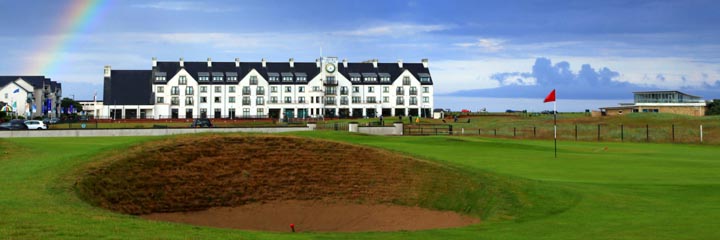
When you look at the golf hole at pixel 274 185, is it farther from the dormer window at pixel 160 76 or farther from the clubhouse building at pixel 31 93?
the clubhouse building at pixel 31 93

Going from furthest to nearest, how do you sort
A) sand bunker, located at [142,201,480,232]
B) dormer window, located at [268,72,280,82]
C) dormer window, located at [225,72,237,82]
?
dormer window, located at [268,72,280,82] → dormer window, located at [225,72,237,82] → sand bunker, located at [142,201,480,232]

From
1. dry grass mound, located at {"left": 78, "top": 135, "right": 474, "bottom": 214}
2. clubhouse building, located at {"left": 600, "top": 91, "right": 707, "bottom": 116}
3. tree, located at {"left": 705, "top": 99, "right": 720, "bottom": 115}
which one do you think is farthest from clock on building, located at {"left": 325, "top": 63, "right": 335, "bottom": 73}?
dry grass mound, located at {"left": 78, "top": 135, "right": 474, "bottom": 214}

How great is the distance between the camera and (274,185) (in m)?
24.0

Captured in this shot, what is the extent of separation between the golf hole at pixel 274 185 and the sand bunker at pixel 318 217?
33 mm

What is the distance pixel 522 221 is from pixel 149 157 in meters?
→ 12.5

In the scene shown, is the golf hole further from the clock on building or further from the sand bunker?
the clock on building

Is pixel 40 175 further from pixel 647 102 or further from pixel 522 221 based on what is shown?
pixel 647 102

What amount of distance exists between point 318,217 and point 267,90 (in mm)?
124841

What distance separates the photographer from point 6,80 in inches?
6447

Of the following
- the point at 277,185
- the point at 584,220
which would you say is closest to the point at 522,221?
the point at 584,220

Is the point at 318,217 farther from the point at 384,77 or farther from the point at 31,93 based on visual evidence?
the point at 31,93

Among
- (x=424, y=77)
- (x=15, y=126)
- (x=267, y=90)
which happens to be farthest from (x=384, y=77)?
(x=15, y=126)

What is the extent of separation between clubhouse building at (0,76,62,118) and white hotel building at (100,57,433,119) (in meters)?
21.7

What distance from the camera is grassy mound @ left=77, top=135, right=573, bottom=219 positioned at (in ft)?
70.1
